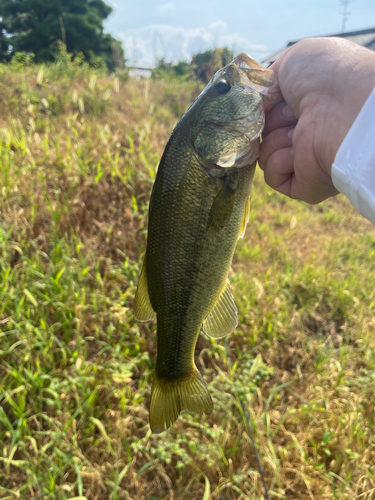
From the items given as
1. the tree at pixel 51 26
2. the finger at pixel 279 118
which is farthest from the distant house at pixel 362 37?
the tree at pixel 51 26

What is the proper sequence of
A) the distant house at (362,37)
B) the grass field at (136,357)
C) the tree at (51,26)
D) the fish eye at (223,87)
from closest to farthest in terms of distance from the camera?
the fish eye at (223,87), the grass field at (136,357), the distant house at (362,37), the tree at (51,26)

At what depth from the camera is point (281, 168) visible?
66.3 inches

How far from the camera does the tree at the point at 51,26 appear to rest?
75.7ft

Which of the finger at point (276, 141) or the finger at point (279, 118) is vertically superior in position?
the finger at point (279, 118)

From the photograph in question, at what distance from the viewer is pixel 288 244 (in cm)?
443

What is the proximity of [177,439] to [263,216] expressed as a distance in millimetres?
3543

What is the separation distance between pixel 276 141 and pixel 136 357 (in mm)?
2005

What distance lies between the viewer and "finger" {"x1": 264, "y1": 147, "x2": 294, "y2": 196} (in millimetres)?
Answer: 1644

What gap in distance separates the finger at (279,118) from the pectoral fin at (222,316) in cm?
89

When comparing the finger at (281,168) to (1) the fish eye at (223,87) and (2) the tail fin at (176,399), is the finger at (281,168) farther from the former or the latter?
(2) the tail fin at (176,399)

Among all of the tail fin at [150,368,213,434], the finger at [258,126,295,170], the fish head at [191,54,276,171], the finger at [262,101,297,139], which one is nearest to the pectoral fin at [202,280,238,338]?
the tail fin at [150,368,213,434]

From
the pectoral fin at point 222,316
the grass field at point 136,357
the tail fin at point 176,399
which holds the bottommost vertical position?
the grass field at point 136,357

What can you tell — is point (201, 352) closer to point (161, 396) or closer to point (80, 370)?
point (80, 370)

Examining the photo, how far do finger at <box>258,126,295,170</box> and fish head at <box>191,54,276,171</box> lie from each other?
0.27 metres
